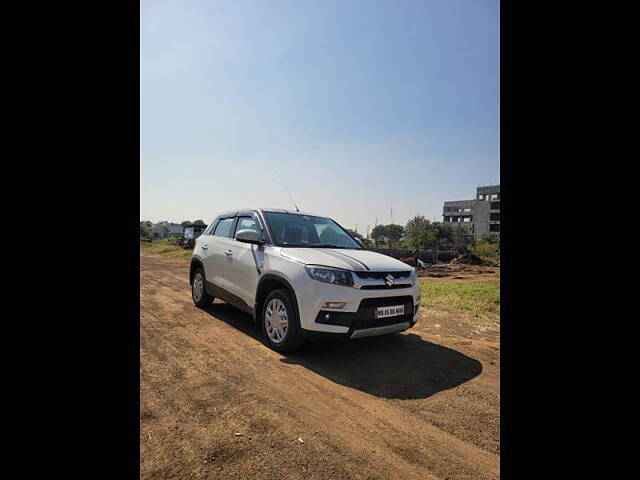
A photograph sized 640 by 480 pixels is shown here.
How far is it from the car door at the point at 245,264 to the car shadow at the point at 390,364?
0.64 meters

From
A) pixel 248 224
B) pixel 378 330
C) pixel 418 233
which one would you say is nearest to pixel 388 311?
pixel 378 330

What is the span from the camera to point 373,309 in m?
3.65

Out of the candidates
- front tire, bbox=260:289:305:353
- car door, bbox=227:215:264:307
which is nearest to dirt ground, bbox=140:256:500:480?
front tire, bbox=260:289:305:353

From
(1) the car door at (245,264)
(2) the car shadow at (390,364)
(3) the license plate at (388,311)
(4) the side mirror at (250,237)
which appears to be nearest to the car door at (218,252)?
(1) the car door at (245,264)

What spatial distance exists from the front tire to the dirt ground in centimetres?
14

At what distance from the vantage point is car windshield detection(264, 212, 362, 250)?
15.4 feet

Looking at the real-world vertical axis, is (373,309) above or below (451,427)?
above

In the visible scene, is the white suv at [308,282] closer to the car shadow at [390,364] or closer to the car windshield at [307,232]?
the car windshield at [307,232]

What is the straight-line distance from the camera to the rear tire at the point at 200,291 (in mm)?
5902
